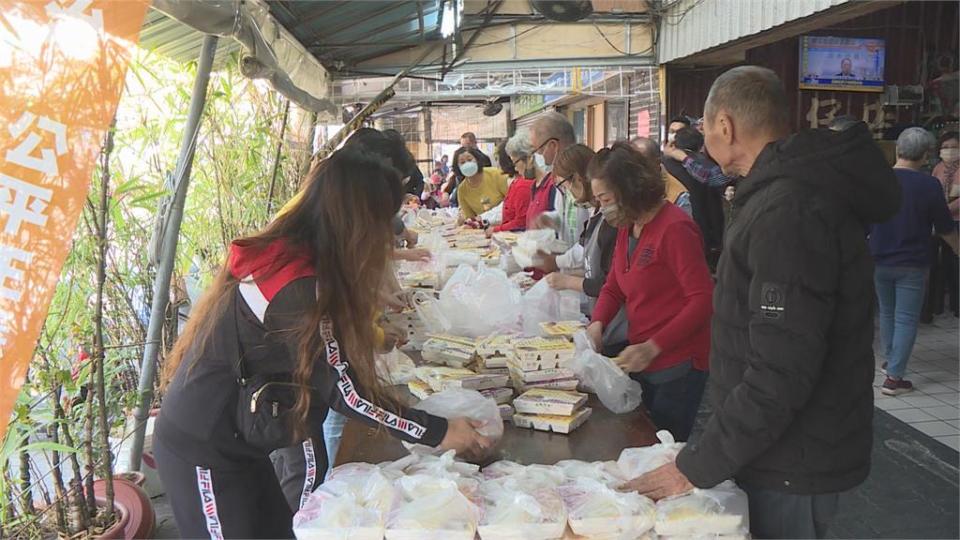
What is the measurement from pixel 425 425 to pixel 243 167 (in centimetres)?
276

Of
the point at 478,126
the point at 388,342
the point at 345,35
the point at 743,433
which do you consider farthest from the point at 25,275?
the point at 478,126

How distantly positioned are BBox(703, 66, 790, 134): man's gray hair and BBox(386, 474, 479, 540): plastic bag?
0.94m

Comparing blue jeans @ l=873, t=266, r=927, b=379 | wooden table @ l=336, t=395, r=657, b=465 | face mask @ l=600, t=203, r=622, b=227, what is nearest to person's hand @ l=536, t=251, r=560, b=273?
face mask @ l=600, t=203, r=622, b=227

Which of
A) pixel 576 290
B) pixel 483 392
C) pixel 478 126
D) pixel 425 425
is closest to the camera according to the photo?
pixel 425 425

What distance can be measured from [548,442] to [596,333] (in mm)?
748

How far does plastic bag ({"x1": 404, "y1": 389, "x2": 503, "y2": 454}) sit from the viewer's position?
1638mm

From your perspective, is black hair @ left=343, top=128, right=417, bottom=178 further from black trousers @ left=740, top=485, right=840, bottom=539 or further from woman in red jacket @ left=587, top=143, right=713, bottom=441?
black trousers @ left=740, top=485, right=840, bottom=539

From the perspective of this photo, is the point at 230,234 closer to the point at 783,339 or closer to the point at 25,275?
the point at 25,275

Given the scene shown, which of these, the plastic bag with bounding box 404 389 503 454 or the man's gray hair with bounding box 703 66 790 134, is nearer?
the man's gray hair with bounding box 703 66 790 134

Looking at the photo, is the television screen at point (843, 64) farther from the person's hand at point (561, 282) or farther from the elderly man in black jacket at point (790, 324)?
the elderly man in black jacket at point (790, 324)

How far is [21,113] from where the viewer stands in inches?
49.5

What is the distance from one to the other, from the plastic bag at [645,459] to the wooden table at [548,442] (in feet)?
0.55

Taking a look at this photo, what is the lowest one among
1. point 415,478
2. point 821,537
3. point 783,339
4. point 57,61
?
point 821,537

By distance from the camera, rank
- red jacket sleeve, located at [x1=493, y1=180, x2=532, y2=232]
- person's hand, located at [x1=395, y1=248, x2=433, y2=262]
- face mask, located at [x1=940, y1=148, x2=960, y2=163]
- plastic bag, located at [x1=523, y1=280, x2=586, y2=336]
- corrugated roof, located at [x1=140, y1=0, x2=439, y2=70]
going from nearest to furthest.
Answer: plastic bag, located at [x1=523, y1=280, x2=586, y2=336], corrugated roof, located at [x1=140, y1=0, x2=439, y2=70], person's hand, located at [x1=395, y1=248, x2=433, y2=262], red jacket sleeve, located at [x1=493, y1=180, x2=532, y2=232], face mask, located at [x1=940, y1=148, x2=960, y2=163]
